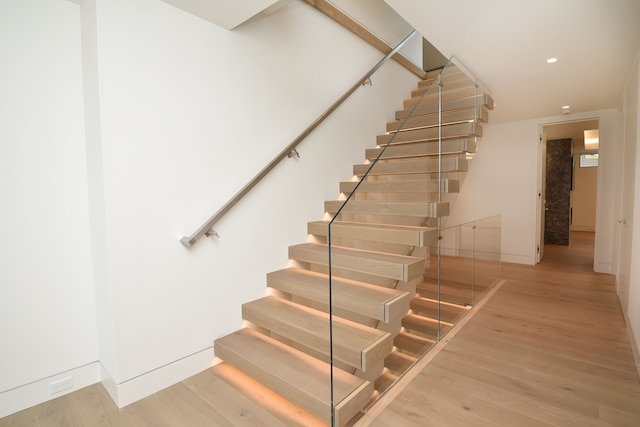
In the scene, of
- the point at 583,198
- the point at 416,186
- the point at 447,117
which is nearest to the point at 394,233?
the point at 416,186

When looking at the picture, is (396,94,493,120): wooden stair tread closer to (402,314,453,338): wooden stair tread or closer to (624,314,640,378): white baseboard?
(402,314,453,338): wooden stair tread

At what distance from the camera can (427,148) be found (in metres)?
3.06

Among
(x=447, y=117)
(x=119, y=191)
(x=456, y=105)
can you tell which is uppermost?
(x=456, y=105)

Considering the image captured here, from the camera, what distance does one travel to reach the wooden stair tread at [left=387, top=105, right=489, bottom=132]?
111 inches

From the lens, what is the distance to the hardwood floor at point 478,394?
181 centimetres

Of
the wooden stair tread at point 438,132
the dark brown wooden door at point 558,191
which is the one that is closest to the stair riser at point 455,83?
the wooden stair tread at point 438,132

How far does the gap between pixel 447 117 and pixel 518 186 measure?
3284 millimetres

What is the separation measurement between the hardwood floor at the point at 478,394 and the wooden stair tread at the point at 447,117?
187cm

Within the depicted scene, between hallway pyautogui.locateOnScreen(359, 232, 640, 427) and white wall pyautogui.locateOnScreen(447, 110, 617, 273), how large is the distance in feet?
6.03

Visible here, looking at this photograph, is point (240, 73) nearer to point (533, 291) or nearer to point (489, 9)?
point (489, 9)

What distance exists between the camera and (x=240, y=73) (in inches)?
103

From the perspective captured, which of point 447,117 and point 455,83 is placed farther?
point 455,83

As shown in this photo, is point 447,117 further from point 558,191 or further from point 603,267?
point 558,191

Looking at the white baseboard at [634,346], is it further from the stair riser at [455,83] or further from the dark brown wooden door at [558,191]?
the dark brown wooden door at [558,191]
